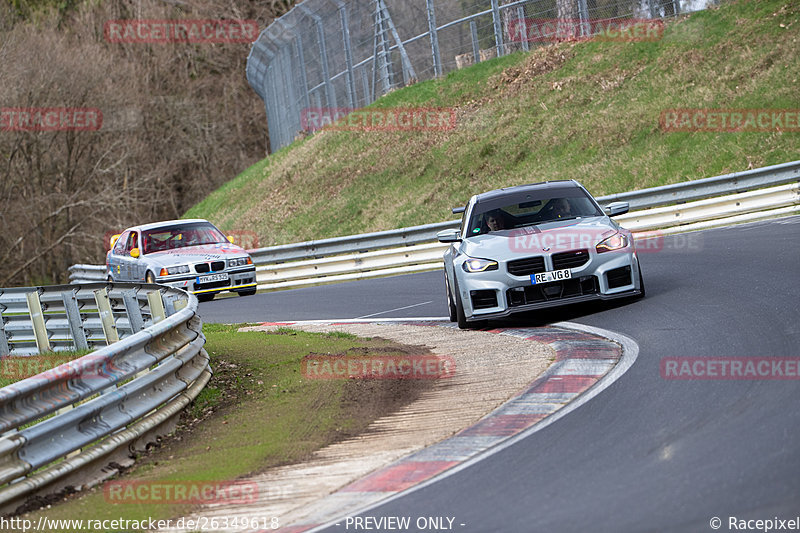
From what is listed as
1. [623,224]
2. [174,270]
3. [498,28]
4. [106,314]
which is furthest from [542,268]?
[498,28]

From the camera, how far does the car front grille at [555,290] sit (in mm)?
11133

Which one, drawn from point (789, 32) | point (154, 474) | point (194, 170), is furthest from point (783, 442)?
point (194, 170)

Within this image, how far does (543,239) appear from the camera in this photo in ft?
37.1

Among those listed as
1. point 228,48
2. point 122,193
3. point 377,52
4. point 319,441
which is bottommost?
point 319,441

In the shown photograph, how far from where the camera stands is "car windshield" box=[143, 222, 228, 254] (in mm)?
21703

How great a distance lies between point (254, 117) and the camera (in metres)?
59.8

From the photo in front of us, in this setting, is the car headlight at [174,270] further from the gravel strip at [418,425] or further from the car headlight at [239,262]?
the gravel strip at [418,425]

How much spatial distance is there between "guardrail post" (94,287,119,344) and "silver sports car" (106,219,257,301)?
6.72 meters

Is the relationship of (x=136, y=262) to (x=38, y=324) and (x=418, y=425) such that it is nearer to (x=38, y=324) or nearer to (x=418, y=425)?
(x=38, y=324)

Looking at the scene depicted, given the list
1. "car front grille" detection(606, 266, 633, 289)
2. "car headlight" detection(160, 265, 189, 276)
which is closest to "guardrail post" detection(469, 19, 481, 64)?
"car headlight" detection(160, 265, 189, 276)

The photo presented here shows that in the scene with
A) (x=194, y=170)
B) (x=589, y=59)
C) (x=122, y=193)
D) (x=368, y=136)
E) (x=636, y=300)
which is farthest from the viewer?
(x=194, y=170)

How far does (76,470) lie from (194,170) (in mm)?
52225

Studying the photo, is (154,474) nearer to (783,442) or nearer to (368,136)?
(783,442)

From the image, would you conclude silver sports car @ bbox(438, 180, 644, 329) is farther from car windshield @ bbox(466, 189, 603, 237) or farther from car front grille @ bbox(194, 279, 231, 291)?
car front grille @ bbox(194, 279, 231, 291)
